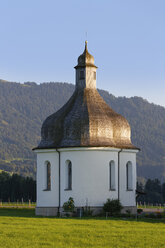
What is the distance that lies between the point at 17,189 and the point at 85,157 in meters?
72.7

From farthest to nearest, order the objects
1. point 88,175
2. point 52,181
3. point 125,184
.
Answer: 1. point 125,184
2. point 52,181
3. point 88,175

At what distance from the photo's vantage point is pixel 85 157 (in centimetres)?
4672

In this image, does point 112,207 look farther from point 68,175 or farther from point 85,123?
point 85,123

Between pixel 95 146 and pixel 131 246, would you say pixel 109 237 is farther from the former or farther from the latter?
pixel 95 146

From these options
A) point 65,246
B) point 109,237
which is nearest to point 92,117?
point 109,237

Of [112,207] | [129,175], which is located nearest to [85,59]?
[129,175]

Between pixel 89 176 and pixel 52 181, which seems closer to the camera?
pixel 89 176

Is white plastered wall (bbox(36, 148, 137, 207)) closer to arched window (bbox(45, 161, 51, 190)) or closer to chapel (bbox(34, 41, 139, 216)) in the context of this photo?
chapel (bbox(34, 41, 139, 216))

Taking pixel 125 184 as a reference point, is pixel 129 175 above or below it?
above

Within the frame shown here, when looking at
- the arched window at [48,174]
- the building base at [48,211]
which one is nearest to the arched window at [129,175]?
the arched window at [48,174]

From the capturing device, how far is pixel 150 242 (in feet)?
88.7

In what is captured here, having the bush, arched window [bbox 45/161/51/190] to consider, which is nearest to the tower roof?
arched window [bbox 45/161/51/190]

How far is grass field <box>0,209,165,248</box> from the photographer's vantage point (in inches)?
1041

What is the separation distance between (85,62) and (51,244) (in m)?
27.8
